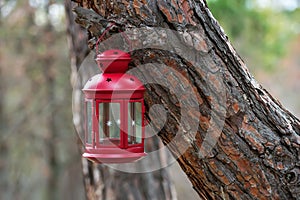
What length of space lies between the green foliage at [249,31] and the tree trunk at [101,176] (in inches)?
95.9

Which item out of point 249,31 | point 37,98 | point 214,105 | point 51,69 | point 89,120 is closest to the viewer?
point 214,105

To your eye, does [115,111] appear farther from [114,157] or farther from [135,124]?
[114,157]

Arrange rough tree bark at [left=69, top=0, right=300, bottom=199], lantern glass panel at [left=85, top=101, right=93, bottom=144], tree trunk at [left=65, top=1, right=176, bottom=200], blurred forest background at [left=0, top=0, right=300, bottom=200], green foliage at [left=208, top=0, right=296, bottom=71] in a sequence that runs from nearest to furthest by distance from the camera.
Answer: rough tree bark at [left=69, top=0, right=300, bottom=199] → lantern glass panel at [left=85, top=101, right=93, bottom=144] → tree trunk at [left=65, top=1, right=176, bottom=200] → green foliage at [left=208, top=0, right=296, bottom=71] → blurred forest background at [left=0, top=0, right=300, bottom=200]

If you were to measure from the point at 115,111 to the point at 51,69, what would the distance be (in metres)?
7.65

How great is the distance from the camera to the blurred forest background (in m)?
7.95

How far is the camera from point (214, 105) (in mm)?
1938

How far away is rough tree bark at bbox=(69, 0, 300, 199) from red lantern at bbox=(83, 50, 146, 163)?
87 mm

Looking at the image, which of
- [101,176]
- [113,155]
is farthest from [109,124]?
Answer: [101,176]

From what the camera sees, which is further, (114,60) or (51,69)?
(51,69)

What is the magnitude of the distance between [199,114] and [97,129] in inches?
17.2

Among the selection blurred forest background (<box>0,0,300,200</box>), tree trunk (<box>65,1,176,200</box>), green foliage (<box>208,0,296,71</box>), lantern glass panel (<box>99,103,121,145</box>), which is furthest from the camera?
blurred forest background (<box>0,0,300,200</box>)

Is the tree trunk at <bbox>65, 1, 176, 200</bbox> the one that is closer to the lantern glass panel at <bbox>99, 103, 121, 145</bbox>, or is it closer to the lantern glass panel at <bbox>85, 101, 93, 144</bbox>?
the lantern glass panel at <bbox>85, 101, 93, 144</bbox>

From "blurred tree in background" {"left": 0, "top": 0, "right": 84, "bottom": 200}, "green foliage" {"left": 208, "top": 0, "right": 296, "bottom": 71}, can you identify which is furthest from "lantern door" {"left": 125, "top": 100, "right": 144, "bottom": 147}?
"blurred tree in background" {"left": 0, "top": 0, "right": 84, "bottom": 200}

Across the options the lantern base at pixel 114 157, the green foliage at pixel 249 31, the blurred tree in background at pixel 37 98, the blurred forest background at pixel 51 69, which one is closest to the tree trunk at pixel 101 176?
the lantern base at pixel 114 157
